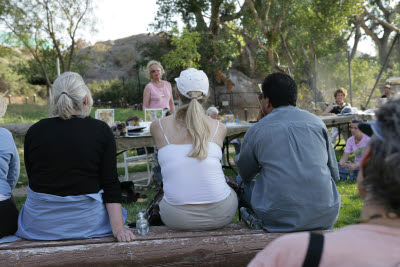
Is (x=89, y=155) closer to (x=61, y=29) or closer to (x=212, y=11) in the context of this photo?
(x=61, y=29)

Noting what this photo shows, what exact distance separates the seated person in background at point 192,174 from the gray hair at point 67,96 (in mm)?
576

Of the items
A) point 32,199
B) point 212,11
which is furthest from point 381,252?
point 212,11

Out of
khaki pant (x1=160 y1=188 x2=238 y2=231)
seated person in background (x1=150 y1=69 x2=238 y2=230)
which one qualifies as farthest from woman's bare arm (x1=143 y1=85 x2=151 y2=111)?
khaki pant (x1=160 y1=188 x2=238 y2=231)

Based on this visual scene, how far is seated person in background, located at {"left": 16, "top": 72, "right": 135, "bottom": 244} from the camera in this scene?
7.69 feet

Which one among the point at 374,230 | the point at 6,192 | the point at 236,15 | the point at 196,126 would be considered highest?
the point at 236,15

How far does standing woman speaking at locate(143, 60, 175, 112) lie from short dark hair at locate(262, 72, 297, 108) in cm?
362

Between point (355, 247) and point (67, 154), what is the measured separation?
1889 millimetres

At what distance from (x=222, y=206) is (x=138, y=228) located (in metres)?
0.60

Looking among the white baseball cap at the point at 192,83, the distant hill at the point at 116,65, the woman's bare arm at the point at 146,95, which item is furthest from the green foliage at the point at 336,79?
the distant hill at the point at 116,65

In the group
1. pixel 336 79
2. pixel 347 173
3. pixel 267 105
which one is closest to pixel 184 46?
pixel 336 79

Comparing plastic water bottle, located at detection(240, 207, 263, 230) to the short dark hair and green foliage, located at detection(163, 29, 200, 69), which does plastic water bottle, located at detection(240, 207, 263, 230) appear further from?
Answer: green foliage, located at detection(163, 29, 200, 69)

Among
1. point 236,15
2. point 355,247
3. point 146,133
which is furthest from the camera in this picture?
point 236,15

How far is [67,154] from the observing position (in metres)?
2.33

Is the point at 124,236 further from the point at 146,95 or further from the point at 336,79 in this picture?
the point at 336,79
